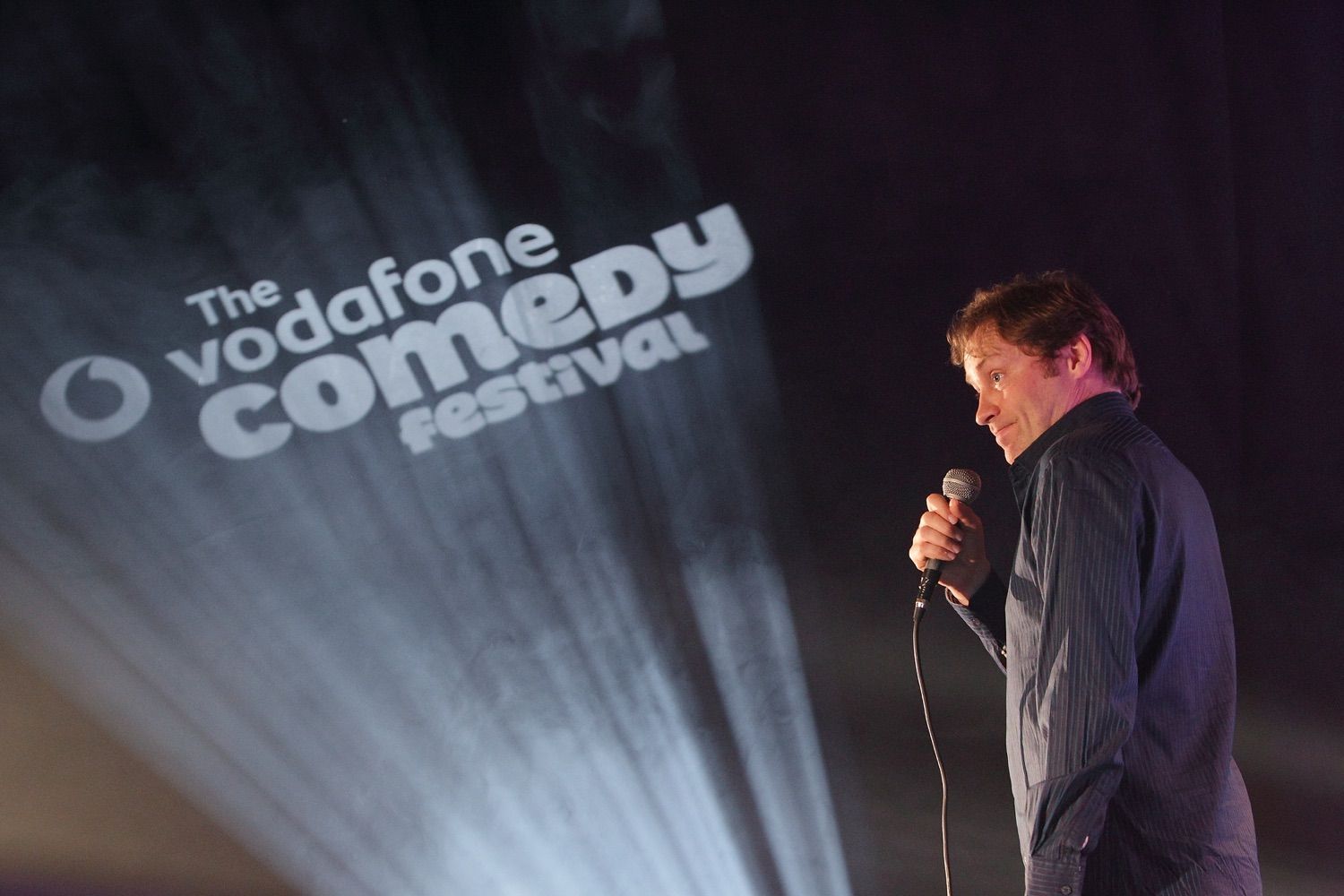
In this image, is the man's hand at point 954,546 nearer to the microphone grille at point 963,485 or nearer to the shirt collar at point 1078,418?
the microphone grille at point 963,485

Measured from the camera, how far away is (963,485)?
167 centimetres

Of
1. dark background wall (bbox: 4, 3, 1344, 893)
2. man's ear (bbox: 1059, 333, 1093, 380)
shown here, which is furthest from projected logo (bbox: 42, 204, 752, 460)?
man's ear (bbox: 1059, 333, 1093, 380)

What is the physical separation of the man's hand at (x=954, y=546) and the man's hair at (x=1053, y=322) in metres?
0.27

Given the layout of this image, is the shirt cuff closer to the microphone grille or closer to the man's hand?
the man's hand

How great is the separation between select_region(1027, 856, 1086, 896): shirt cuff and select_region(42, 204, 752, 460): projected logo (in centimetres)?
165

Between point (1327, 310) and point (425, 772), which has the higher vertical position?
point (1327, 310)

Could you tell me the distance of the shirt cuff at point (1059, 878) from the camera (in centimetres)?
108

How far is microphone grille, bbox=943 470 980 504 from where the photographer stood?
1666mm

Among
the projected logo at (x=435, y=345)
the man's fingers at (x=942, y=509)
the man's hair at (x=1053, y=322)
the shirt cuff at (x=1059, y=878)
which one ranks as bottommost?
the shirt cuff at (x=1059, y=878)

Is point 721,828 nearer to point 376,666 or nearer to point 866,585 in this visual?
point 866,585

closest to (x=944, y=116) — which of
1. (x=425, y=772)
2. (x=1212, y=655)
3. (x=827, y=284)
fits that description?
(x=827, y=284)

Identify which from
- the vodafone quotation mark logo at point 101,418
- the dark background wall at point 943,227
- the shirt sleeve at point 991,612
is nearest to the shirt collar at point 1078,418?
the shirt sleeve at point 991,612

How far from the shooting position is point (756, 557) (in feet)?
8.27

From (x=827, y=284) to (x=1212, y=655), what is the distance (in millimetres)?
1444
